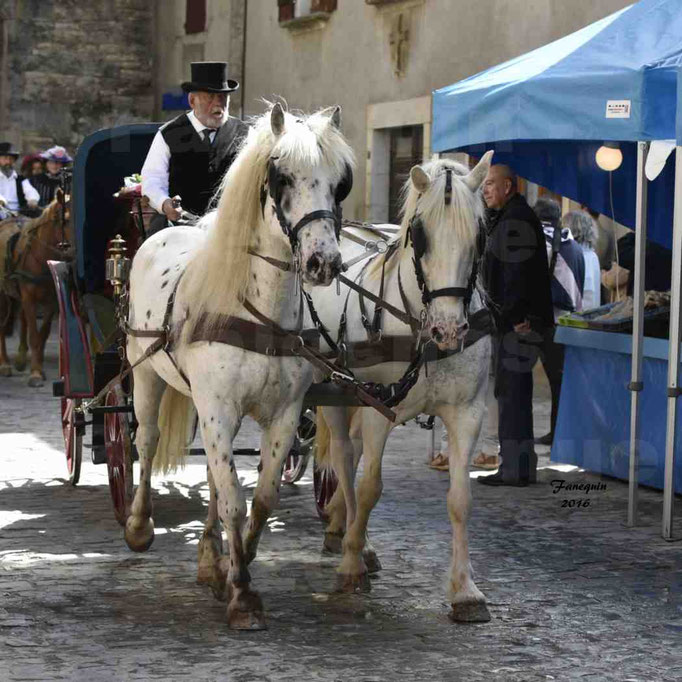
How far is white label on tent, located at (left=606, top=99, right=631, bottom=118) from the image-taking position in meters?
7.04

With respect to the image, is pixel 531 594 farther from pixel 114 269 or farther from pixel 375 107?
pixel 375 107

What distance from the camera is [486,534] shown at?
24.1 ft

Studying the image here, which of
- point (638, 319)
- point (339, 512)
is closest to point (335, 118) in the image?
point (339, 512)

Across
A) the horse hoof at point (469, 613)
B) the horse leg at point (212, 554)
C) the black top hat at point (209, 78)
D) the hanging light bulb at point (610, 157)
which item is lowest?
the horse hoof at point (469, 613)

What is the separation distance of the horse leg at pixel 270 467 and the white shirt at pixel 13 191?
41.3ft

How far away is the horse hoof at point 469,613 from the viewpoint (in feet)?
18.5

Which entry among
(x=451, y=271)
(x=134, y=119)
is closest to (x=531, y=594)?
(x=451, y=271)

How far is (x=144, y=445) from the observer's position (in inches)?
271

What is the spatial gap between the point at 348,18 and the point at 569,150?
36.2 ft

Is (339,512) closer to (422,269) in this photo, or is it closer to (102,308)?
(422,269)

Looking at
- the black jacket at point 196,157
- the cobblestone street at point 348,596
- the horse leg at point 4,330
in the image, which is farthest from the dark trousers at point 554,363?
the horse leg at point 4,330

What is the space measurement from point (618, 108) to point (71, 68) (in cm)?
2041

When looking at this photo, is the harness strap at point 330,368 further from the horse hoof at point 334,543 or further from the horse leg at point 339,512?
the horse hoof at point 334,543

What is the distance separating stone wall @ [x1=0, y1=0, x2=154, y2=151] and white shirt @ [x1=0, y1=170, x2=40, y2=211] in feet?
25.6
